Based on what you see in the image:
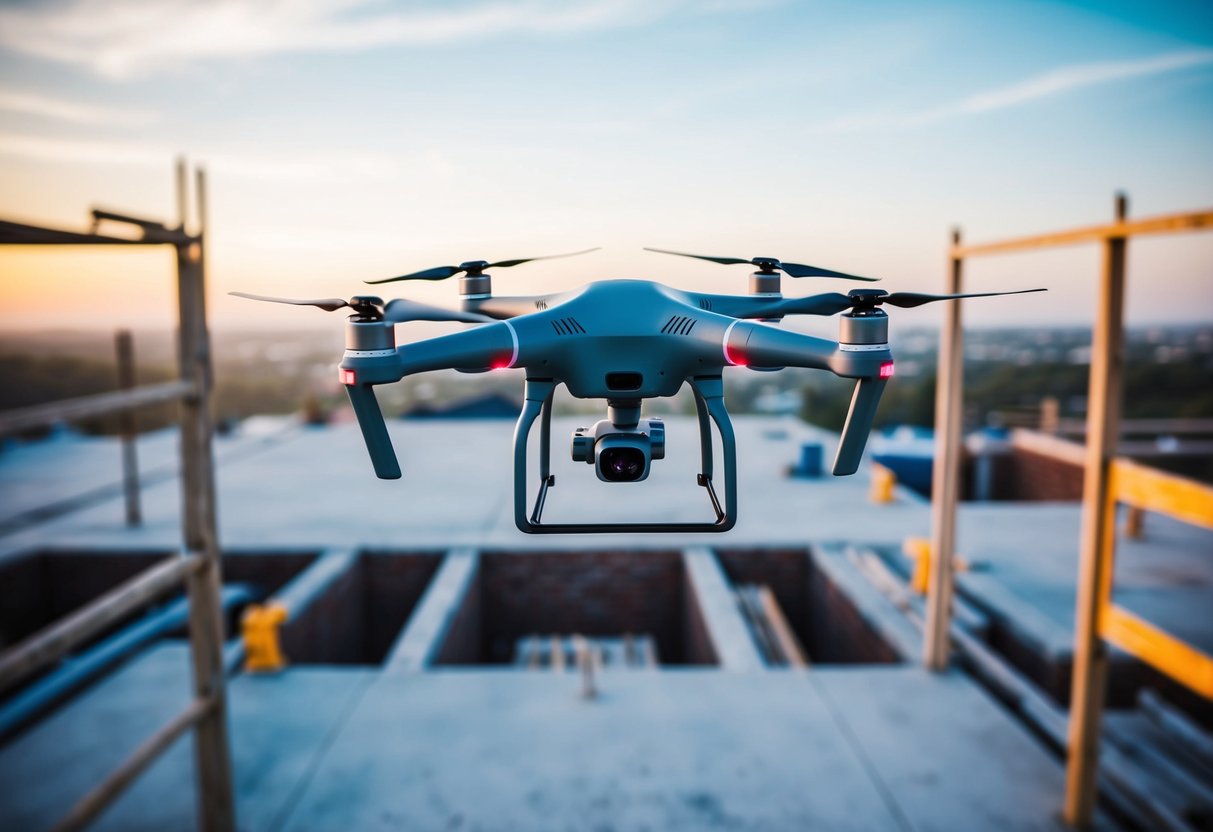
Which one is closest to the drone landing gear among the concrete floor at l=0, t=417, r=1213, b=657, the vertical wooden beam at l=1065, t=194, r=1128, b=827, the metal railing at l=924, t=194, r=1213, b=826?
the metal railing at l=924, t=194, r=1213, b=826

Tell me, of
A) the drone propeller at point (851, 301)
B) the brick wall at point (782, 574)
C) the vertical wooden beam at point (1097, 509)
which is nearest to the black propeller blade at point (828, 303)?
the drone propeller at point (851, 301)

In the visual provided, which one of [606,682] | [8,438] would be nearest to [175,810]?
[606,682]

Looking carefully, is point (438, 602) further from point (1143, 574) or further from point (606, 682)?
point (1143, 574)

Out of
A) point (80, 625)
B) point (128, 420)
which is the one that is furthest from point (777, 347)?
point (128, 420)

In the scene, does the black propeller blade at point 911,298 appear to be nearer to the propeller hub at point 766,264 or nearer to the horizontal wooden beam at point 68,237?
the propeller hub at point 766,264

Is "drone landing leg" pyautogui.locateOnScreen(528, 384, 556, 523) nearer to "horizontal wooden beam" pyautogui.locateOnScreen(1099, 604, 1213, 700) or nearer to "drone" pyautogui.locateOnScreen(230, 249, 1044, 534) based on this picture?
"drone" pyautogui.locateOnScreen(230, 249, 1044, 534)

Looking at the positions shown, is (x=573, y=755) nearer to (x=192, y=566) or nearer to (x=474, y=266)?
(x=192, y=566)
